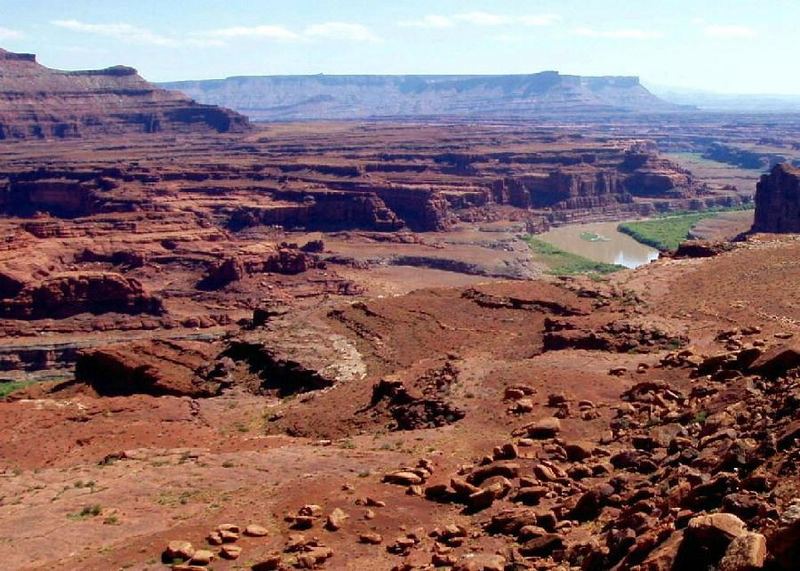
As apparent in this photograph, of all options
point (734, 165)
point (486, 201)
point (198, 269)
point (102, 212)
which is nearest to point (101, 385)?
point (198, 269)

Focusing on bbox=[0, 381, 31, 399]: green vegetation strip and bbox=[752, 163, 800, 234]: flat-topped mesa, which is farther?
bbox=[752, 163, 800, 234]: flat-topped mesa

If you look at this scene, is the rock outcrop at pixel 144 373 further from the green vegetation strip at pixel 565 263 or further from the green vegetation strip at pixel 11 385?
the green vegetation strip at pixel 565 263

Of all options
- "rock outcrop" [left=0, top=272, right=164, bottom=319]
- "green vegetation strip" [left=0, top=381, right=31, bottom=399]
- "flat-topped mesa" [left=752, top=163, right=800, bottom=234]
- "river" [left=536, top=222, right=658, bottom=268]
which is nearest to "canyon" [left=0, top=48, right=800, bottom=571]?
"rock outcrop" [left=0, top=272, right=164, bottom=319]

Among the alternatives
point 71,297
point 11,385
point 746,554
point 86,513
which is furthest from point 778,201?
point 746,554

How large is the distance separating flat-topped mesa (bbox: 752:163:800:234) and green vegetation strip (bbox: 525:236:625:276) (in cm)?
1196

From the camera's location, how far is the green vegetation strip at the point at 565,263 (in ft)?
Result: 269

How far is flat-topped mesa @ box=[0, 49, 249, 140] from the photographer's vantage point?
161625 mm

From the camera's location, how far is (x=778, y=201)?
7838 centimetres

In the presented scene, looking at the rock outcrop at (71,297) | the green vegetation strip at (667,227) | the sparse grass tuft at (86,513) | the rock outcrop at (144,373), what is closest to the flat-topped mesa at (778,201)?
the green vegetation strip at (667,227)

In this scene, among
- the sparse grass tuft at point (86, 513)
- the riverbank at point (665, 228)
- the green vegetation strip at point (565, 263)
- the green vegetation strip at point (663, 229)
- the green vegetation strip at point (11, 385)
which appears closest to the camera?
the sparse grass tuft at point (86, 513)

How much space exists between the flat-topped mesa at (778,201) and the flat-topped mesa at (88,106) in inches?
4464

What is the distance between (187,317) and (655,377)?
41.1 meters

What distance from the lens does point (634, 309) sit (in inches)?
1241

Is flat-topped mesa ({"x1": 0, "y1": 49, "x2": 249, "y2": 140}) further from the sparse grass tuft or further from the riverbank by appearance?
the sparse grass tuft
